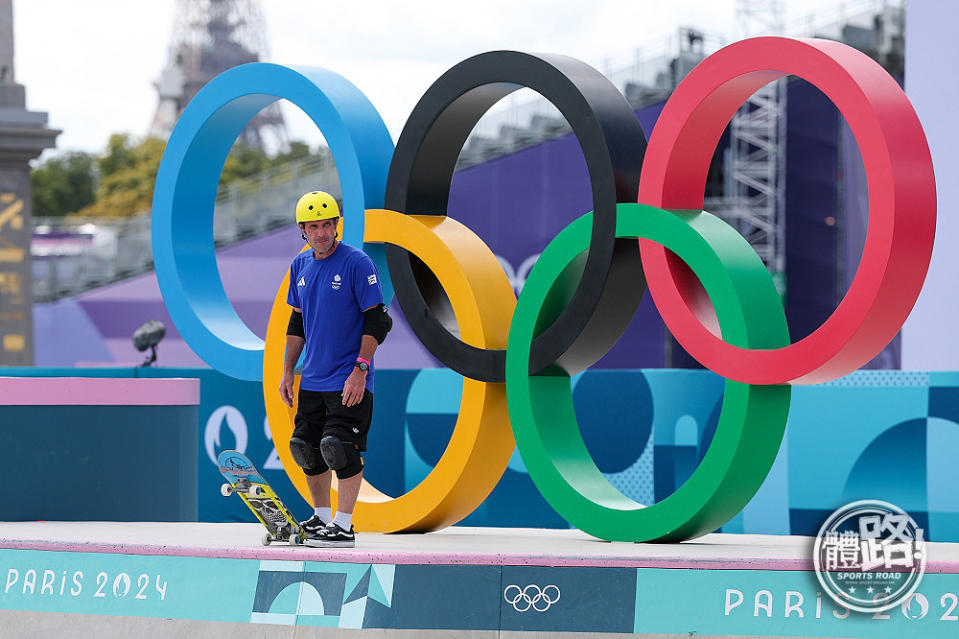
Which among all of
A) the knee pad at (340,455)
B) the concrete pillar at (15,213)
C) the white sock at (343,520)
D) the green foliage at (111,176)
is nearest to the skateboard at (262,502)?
the white sock at (343,520)

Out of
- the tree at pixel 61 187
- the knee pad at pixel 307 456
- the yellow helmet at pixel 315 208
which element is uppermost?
the tree at pixel 61 187

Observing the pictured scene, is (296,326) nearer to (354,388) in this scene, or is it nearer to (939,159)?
(354,388)

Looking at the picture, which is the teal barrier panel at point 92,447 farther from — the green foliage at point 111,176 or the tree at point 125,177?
the green foliage at point 111,176

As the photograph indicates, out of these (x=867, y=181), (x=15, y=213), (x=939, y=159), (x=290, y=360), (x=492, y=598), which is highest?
(x=939, y=159)

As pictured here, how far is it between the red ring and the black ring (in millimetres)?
312

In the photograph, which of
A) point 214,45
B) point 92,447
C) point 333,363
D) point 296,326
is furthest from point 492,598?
point 214,45

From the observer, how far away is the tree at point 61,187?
76.6m

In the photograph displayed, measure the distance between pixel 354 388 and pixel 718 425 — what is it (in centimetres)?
216

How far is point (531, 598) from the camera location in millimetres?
6832

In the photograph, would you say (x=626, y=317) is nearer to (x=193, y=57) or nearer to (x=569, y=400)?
(x=569, y=400)

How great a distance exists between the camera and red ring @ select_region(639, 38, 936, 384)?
24.3 ft

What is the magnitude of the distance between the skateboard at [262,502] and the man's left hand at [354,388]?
70 cm

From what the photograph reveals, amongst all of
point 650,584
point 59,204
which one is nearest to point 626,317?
point 650,584

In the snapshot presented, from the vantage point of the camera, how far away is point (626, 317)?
28.8ft
